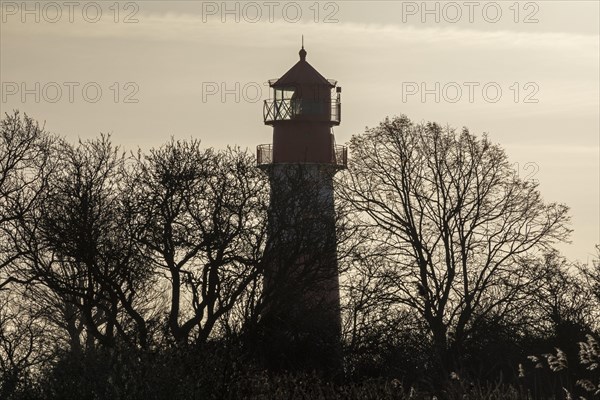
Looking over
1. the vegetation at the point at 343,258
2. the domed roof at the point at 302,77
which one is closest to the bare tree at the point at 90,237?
the vegetation at the point at 343,258

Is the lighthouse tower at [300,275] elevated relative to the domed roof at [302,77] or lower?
lower

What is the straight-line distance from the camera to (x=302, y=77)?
52.1m

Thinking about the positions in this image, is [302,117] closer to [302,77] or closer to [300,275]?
[302,77]

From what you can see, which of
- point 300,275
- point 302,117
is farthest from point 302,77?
point 300,275

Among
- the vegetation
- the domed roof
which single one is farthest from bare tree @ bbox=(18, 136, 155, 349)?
the domed roof

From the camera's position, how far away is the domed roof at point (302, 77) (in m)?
51.9

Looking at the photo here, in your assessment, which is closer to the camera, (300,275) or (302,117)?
(300,275)

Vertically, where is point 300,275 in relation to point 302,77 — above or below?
below

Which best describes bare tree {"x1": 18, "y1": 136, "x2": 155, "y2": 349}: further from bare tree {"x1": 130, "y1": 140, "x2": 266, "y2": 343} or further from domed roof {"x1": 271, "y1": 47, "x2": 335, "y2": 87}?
domed roof {"x1": 271, "y1": 47, "x2": 335, "y2": 87}

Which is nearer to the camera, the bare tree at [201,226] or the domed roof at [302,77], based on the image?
the bare tree at [201,226]

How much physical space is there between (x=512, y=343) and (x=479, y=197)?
528 cm

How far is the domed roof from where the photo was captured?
51.9m

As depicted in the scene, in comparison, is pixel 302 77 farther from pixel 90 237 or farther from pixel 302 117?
pixel 90 237

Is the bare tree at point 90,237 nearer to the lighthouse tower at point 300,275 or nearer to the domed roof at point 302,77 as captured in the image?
the lighthouse tower at point 300,275
